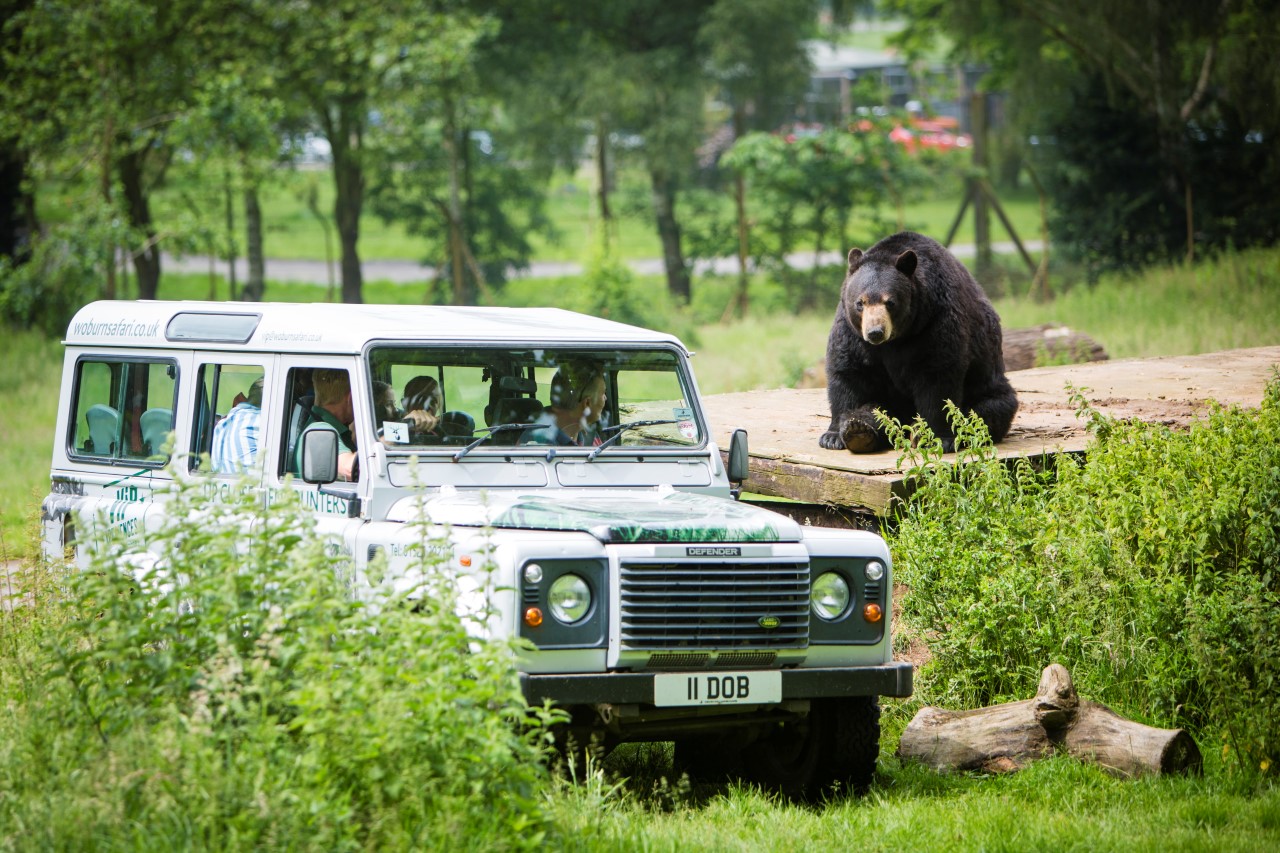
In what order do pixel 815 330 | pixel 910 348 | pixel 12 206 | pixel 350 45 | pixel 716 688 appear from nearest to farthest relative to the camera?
pixel 716 688 < pixel 910 348 < pixel 815 330 < pixel 350 45 < pixel 12 206

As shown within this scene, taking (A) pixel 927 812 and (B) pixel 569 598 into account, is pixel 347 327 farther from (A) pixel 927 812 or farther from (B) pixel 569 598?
(A) pixel 927 812

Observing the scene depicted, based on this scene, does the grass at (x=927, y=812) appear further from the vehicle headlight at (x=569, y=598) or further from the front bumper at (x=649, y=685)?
the vehicle headlight at (x=569, y=598)

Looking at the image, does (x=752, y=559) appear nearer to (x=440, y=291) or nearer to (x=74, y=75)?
(x=74, y=75)

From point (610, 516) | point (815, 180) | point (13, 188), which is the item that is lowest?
point (610, 516)

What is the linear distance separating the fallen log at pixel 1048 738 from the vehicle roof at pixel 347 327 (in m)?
2.25

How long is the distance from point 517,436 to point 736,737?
1.71 metres

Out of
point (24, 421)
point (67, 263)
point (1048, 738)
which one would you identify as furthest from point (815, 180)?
point (1048, 738)

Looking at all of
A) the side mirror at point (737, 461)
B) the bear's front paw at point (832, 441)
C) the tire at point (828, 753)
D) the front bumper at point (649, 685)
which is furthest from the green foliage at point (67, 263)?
the front bumper at point (649, 685)

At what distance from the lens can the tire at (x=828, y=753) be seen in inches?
247

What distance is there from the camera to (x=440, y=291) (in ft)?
96.0

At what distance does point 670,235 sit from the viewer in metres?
29.5

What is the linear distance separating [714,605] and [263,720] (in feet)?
6.22

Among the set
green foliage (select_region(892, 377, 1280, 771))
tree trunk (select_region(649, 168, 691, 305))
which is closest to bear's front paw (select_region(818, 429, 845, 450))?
green foliage (select_region(892, 377, 1280, 771))

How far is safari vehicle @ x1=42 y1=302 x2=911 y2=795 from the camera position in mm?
5613
